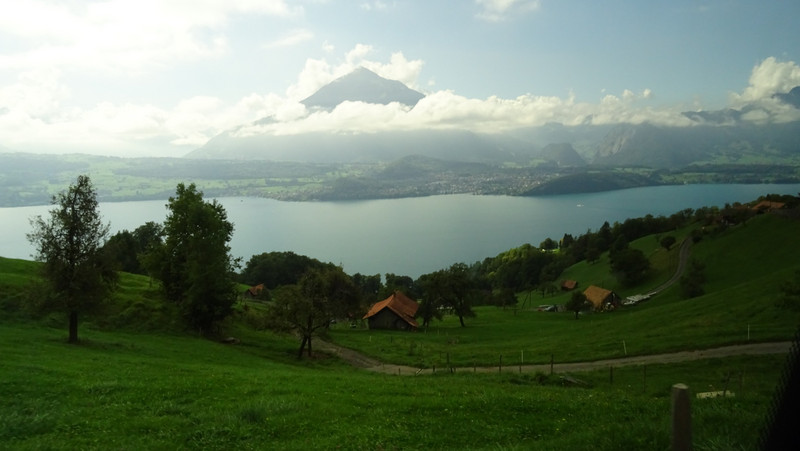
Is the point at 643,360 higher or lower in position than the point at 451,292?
higher

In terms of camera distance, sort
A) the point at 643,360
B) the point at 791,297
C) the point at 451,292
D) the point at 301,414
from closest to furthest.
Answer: the point at 301,414 → the point at 643,360 → the point at 791,297 → the point at 451,292

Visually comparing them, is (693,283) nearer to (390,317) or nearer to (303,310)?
(390,317)

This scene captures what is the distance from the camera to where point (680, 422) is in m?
4.99

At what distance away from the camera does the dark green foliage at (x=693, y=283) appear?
58.5m

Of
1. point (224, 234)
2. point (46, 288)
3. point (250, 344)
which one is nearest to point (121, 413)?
point (46, 288)

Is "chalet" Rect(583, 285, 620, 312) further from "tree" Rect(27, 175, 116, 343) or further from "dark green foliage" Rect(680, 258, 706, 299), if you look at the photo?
"tree" Rect(27, 175, 116, 343)

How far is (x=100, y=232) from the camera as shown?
27.5 metres

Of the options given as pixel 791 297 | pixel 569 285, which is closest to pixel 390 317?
pixel 791 297

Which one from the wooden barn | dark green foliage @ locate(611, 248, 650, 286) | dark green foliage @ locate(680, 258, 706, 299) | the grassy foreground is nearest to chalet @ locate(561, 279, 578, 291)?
dark green foliage @ locate(611, 248, 650, 286)

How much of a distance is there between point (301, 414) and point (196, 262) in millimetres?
28049

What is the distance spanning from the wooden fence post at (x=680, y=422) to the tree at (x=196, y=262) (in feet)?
118

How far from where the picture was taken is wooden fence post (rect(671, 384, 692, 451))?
16.1 feet

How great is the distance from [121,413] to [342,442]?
688cm

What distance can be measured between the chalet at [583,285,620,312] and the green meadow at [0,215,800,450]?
92.3 ft
